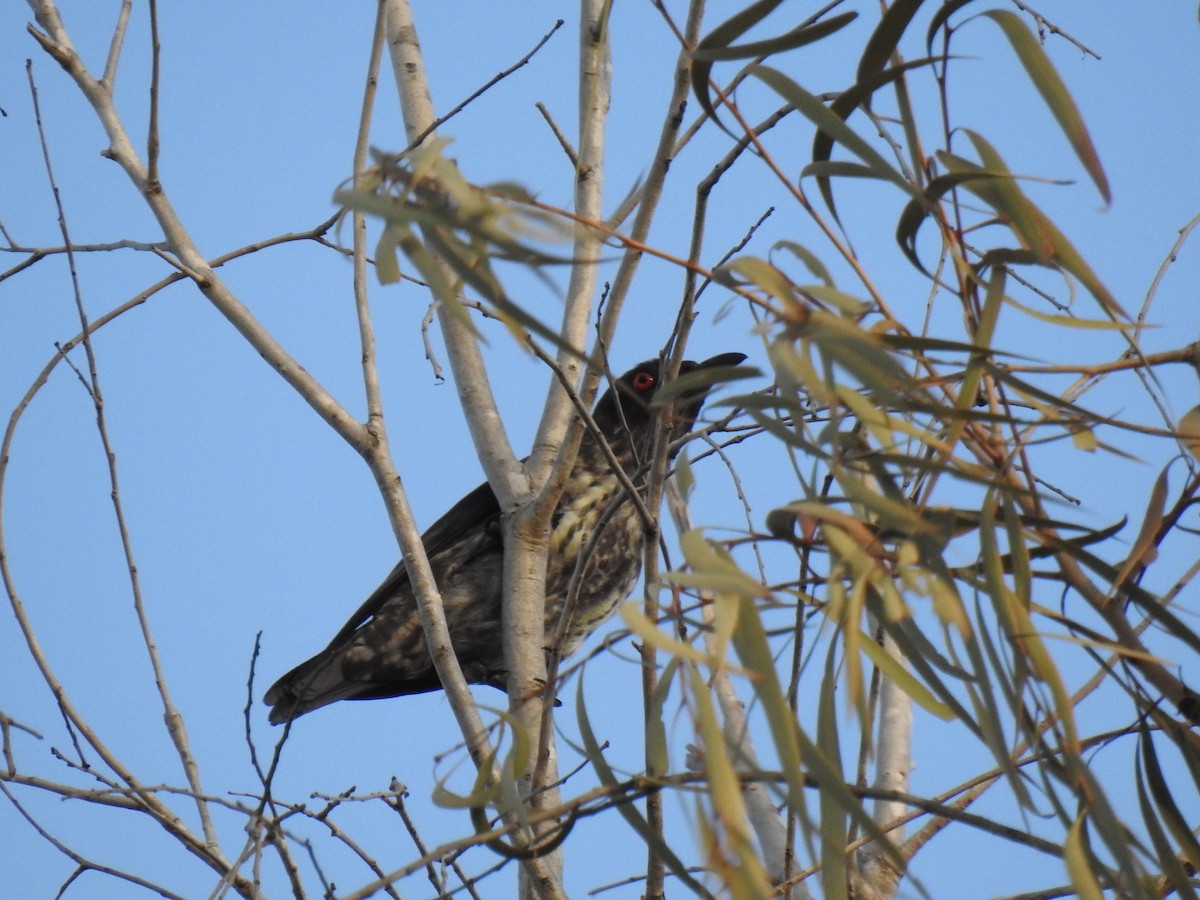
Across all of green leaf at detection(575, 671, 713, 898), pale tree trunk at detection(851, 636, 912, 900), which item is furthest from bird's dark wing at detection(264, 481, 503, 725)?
green leaf at detection(575, 671, 713, 898)

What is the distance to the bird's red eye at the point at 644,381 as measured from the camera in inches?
210

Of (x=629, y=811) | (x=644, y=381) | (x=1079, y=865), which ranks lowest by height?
(x=1079, y=865)

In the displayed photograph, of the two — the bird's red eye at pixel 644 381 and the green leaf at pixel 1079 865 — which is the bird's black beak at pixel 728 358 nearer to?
the bird's red eye at pixel 644 381

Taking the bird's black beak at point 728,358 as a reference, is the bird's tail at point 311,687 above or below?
below

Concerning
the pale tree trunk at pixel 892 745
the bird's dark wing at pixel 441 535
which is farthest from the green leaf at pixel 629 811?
the bird's dark wing at pixel 441 535

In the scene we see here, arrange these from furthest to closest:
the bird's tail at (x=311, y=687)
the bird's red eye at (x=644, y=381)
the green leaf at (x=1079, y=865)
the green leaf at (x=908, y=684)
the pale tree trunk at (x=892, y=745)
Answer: the bird's red eye at (x=644, y=381)
the bird's tail at (x=311, y=687)
the pale tree trunk at (x=892, y=745)
the green leaf at (x=908, y=684)
the green leaf at (x=1079, y=865)

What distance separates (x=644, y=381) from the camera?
5.34 metres

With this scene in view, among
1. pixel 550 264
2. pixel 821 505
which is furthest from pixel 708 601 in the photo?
pixel 550 264

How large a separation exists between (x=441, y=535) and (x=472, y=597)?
284 millimetres

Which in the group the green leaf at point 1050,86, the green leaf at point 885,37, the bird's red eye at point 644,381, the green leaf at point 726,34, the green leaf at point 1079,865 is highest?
the bird's red eye at point 644,381

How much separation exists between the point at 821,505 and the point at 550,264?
1.29 ft

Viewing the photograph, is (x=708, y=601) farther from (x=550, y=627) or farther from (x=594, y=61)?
(x=550, y=627)

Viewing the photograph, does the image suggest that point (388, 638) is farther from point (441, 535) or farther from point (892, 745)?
point (892, 745)

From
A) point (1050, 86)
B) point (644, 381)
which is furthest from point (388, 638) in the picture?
point (1050, 86)
